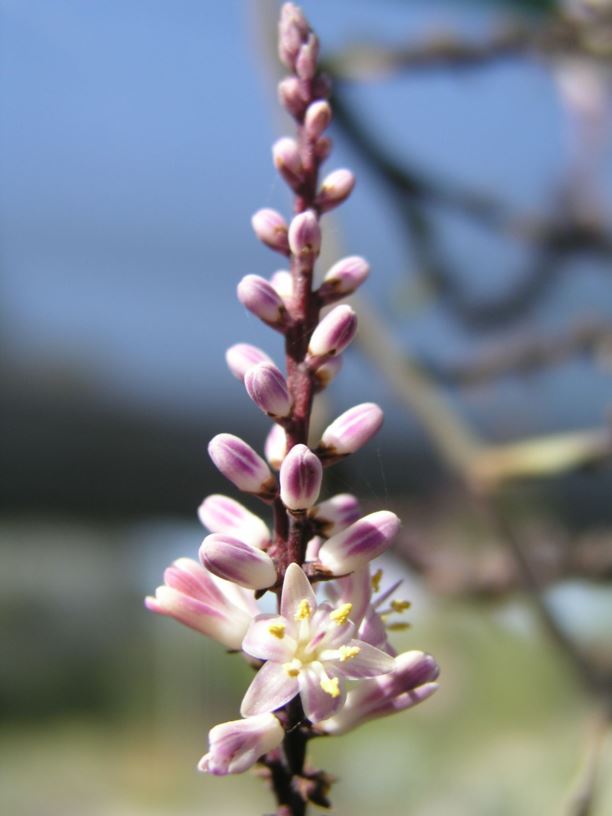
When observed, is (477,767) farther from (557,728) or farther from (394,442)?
(394,442)

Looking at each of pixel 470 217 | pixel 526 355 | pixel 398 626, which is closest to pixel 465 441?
pixel 526 355

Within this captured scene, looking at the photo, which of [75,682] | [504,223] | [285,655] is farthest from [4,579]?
[285,655]

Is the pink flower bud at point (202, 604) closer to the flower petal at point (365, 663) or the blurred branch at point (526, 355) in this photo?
the flower petal at point (365, 663)

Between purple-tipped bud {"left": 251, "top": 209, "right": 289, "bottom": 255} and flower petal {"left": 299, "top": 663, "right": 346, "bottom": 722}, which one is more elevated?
purple-tipped bud {"left": 251, "top": 209, "right": 289, "bottom": 255}

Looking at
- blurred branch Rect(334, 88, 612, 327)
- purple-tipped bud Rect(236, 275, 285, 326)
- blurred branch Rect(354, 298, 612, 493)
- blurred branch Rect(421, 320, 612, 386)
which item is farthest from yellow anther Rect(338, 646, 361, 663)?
blurred branch Rect(334, 88, 612, 327)

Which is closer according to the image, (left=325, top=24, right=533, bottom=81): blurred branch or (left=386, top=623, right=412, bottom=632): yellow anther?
(left=386, top=623, right=412, bottom=632): yellow anther

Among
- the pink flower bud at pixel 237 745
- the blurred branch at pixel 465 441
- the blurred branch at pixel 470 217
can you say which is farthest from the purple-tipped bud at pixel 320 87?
the blurred branch at pixel 470 217

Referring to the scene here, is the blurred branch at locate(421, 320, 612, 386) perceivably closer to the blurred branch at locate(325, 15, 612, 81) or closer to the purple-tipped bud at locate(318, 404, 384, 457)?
the blurred branch at locate(325, 15, 612, 81)
